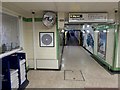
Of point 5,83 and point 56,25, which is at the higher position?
point 56,25

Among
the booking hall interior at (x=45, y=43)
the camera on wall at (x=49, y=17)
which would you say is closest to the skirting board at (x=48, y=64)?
the booking hall interior at (x=45, y=43)

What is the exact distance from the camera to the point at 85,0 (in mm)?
3273

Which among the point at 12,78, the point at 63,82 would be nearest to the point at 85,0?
the point at 12,78

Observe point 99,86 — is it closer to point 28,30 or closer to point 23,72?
point 23,72

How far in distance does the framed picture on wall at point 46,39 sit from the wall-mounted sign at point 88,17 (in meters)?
1.45

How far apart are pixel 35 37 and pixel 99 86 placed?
316 centimetres

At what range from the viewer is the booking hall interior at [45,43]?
4.03m

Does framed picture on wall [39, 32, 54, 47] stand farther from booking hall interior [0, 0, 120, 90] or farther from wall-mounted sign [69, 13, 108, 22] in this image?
wall-mounted sign [69, 13, 108, 22]

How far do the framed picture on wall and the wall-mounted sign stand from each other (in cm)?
145

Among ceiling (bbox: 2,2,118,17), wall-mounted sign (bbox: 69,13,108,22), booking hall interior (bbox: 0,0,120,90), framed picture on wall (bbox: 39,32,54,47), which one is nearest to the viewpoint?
ceiling (bbox: 2,2,118,17)

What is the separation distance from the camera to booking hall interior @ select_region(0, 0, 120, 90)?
13.2ft

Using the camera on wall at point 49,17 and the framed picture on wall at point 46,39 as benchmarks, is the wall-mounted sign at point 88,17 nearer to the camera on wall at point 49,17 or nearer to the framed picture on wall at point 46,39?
the camera on wall at point 49,17

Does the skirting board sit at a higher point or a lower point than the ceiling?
lower

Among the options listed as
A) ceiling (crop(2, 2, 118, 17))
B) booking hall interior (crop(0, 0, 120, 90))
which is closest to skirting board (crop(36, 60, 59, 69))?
booking hall interior (crop(0, 0, 120, 90))
